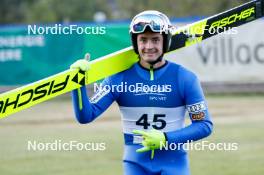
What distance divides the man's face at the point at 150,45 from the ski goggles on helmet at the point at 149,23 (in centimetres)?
5

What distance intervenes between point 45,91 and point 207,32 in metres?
1.49

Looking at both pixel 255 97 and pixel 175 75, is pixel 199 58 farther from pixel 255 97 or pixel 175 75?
pixel 175 75

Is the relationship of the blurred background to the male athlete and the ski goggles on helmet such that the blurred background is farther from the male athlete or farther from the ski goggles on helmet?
the ski goggles on helmet

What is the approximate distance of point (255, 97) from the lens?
71.2 ft

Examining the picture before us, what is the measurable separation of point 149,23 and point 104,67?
471mm

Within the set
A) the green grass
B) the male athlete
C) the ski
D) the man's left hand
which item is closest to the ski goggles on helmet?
the male athlete

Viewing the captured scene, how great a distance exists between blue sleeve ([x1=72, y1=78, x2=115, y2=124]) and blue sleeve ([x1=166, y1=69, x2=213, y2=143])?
577 mm

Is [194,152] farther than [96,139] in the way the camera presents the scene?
No

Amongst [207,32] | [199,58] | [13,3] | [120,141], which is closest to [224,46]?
[199,58]

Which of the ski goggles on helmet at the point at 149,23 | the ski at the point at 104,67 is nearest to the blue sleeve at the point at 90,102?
the ski at the point at 104,67

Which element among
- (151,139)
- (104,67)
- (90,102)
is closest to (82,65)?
(104,67)

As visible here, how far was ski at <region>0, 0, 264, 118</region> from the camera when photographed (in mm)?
5500

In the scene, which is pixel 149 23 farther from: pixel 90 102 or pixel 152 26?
pixel 90 102

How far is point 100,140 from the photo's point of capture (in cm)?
1427
